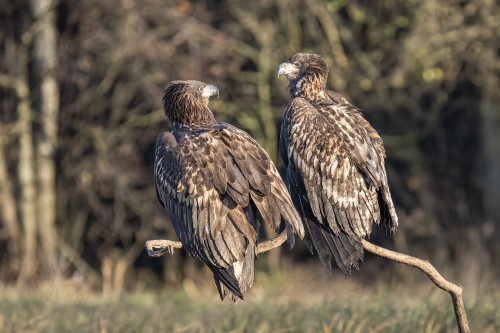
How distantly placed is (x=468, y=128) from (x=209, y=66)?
366 centimetres

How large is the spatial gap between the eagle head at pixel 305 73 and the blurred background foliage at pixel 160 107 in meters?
7.52

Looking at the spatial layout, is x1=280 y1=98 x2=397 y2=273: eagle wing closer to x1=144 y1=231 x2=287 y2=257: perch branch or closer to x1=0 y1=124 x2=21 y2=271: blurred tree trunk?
x1=144 y1=231 x2=287 y2=257: perch branch

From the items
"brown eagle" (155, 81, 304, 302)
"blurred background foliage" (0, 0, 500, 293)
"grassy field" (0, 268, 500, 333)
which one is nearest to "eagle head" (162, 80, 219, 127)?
"brown eagle" (155, 81, 304, 302)

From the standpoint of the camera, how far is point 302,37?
15469 millimetres

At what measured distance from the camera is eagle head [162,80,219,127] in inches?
250

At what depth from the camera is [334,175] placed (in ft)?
19.9

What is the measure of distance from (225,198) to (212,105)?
8.81 meters

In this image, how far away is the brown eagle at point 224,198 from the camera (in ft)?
18.5

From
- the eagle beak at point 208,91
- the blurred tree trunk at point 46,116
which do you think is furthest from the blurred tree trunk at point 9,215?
the eagle beak at point 208,91

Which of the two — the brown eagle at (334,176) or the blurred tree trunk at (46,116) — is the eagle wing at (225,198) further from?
the blurred tree trunk at (46,116)

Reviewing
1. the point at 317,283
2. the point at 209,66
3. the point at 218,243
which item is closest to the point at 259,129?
the point at 209,66

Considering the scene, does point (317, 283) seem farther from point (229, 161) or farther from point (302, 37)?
point (229, 161)

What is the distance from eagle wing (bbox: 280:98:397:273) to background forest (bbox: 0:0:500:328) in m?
7.84

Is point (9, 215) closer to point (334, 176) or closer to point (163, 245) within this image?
point (334, 176)
